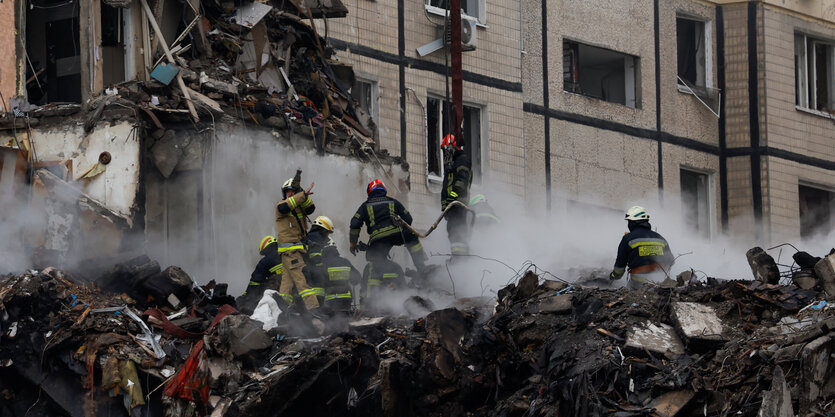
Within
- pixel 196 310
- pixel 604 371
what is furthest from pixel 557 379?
pixel 196 310

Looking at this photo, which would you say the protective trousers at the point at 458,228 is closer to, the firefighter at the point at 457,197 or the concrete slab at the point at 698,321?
the firefighter at the point at 457,197

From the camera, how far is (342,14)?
2098cm

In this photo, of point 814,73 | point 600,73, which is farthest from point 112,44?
point 814,73

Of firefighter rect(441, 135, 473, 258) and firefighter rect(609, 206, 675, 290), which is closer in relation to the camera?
firefighter rect(609, 206, 675, 290)

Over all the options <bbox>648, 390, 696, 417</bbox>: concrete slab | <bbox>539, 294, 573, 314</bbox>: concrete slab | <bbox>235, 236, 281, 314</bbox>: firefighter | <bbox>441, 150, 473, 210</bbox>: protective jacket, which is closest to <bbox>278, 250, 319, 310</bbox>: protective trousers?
<bbox>235, 236, 281, 314</bbox>: firefighter

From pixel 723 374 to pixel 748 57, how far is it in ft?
56.5

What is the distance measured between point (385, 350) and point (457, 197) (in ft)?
16.6

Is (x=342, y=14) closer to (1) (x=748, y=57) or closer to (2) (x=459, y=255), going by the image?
(2) (x=459, y=255)

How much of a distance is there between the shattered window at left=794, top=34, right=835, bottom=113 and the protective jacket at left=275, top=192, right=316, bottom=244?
15.8 metres

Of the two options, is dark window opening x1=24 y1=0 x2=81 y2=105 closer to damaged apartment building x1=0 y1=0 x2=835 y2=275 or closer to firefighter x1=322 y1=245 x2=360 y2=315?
damaged apartment building x1=0 y1=0 x2=835 y2=275

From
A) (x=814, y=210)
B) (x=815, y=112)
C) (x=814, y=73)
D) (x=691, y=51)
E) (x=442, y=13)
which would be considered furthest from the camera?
(x=814, y=210)

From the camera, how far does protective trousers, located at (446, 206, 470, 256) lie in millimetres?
19159

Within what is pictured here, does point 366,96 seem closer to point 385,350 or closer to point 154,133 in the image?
point 154,133

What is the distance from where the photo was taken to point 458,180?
19.4 metres
